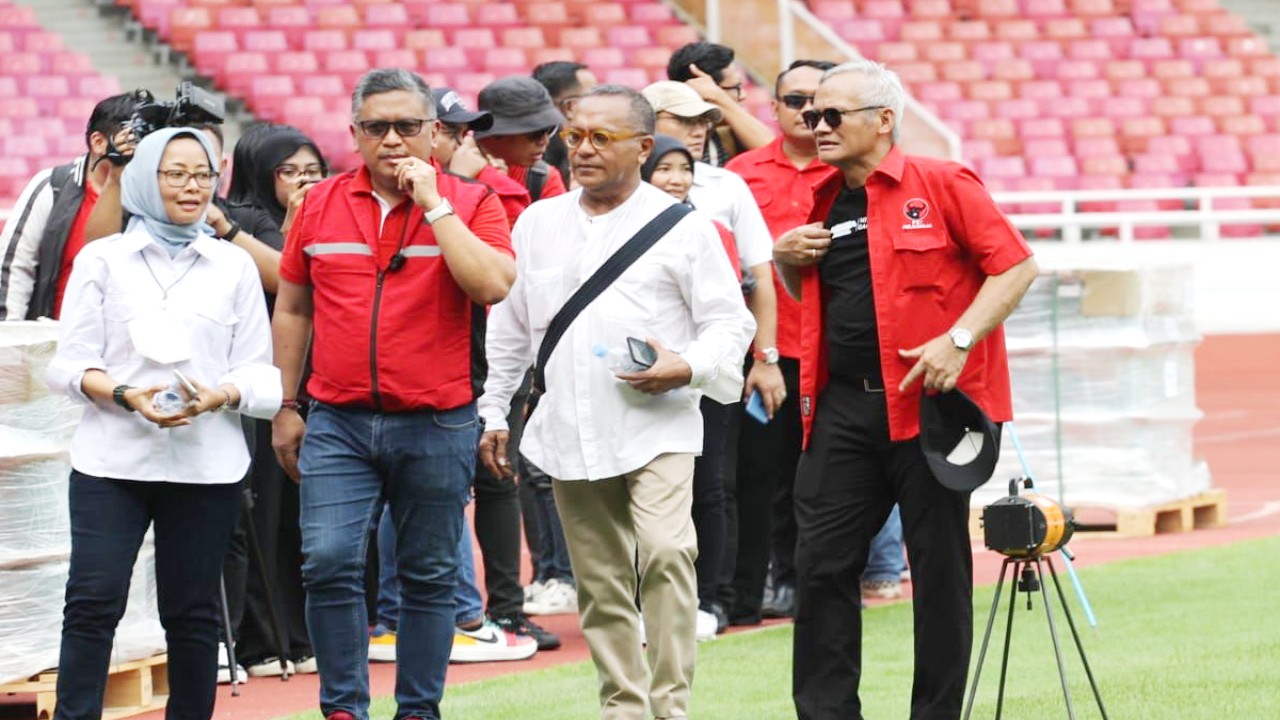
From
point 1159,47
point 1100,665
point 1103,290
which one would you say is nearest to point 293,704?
point 1100,665

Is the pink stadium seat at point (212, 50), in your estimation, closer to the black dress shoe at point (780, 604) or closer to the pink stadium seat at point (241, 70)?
the pink stadium seat at point (241, 70)

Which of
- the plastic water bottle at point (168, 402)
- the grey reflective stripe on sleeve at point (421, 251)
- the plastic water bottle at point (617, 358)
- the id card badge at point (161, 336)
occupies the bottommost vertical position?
the plastic water bottle at point (168, 402)

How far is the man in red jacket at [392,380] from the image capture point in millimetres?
6301

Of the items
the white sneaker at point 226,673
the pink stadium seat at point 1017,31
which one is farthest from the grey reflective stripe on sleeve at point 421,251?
the pink stadium seat at point 1017,31

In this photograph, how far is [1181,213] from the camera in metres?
22.2

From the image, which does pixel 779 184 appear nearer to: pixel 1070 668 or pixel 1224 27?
pixel 1070 668

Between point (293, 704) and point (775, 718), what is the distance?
1.65m

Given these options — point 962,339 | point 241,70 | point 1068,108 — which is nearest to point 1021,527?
point 962,339

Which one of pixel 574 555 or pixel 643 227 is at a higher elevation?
pixel 643 227

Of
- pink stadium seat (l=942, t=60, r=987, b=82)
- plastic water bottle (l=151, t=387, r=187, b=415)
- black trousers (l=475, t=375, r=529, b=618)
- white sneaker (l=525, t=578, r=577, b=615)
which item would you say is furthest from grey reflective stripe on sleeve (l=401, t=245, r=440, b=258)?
pink stadium seat (l=942, t=60, r=987, b=82)

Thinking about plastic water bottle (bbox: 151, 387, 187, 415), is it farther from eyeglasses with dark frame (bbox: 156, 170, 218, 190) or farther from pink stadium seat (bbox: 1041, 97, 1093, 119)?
pink stadium seat (bbox: 1041, 97, 1093, 119)

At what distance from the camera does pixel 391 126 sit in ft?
20.9

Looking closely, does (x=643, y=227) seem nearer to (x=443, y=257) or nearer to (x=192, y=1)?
(x=443, y=257)

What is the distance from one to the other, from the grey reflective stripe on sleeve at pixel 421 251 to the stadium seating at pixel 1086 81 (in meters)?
18.9
